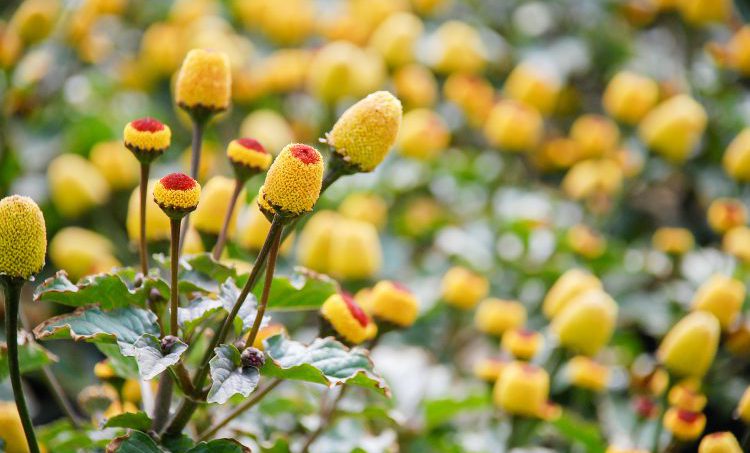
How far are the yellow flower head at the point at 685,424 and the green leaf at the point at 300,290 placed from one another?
427mm

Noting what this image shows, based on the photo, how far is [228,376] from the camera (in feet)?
1.98

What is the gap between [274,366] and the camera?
24.6 inches

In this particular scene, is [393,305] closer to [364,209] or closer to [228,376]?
[228,376]

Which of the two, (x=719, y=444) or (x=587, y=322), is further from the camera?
(x=587, y=322)

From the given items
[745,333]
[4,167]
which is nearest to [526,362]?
[745,333]

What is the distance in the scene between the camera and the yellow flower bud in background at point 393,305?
838mm

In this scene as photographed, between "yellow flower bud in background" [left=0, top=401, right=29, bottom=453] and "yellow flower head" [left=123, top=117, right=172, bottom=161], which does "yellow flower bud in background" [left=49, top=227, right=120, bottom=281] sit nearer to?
"yellow flower bud in background" [left=0, top=401, right=29, bottom=453]

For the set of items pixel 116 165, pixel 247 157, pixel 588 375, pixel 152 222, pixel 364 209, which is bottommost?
pixel 588 375

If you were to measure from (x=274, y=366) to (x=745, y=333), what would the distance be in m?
0.73

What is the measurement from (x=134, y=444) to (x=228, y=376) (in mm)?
113

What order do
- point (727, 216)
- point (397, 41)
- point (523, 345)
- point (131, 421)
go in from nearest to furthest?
point (131, 421), point (523, 345), point (727, 216), point (397, 41)

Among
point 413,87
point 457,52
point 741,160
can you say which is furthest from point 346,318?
point 457,52

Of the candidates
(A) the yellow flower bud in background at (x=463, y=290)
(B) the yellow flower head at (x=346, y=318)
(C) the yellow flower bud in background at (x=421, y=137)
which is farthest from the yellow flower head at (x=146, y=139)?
(C) the yellow flower bud in background at (x=421, y=137)

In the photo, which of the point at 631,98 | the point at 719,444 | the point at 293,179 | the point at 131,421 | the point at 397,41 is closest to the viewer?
the point at 293,179
